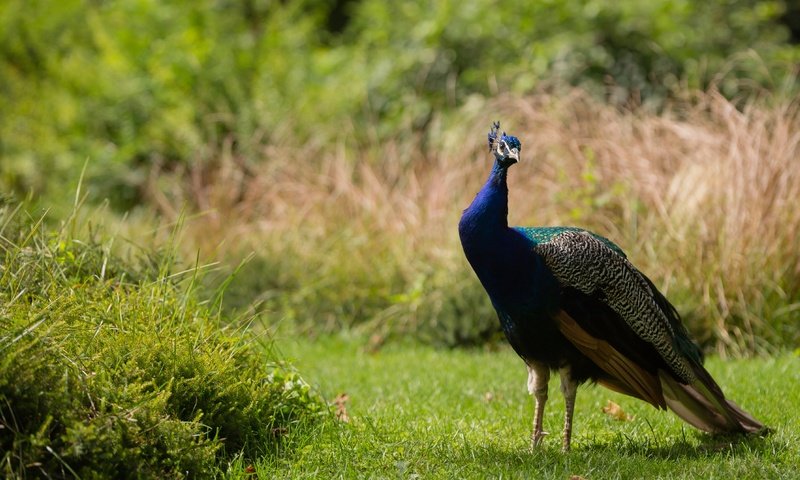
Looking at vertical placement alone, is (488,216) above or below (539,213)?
above

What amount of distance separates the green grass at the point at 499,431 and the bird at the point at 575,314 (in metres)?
0.21

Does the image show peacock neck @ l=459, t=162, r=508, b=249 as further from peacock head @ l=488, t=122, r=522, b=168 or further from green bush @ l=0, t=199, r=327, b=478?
green bush @ l=0, t=199, r=327, b=478

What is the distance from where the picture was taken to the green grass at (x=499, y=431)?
3713 mm

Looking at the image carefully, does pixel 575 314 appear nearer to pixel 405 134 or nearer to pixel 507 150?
pixel 507 150

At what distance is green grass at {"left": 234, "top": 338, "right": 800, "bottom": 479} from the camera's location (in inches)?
146

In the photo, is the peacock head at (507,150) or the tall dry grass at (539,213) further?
the tall dry grass at (539,213)

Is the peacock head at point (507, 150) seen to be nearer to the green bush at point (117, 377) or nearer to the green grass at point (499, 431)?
the green grass at point (499, 431)

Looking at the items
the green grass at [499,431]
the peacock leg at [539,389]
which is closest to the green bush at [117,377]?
the green grass at [499,431]

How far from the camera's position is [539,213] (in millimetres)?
7375

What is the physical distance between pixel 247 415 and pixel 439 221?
13.1ft

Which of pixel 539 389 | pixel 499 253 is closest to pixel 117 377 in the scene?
pixel 499 253

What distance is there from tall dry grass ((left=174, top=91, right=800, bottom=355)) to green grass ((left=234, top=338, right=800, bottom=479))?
0.61 metres

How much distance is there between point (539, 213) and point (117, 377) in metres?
4.37

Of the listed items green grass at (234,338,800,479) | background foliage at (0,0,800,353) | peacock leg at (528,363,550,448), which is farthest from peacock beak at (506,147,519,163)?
background foliage at (0,0,800,353)
